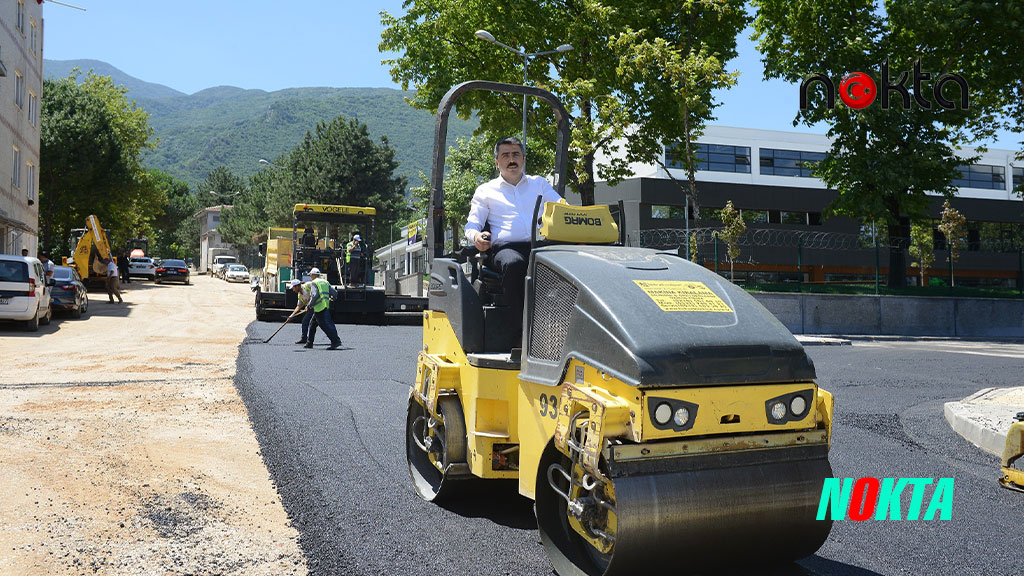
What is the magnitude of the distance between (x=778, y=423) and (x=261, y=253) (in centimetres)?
2813

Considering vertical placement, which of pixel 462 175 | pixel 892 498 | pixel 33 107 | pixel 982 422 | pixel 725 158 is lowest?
pixel 892 498

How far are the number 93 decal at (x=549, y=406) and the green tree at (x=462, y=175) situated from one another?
41025mm

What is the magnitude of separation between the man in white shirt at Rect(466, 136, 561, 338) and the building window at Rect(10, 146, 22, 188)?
33163 millimetres

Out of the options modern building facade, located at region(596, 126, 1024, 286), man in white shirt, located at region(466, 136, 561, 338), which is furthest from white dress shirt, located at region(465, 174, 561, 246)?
modern building facade, located at region(596, 126, 1024, 286)

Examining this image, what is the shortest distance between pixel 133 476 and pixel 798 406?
14.3 ft

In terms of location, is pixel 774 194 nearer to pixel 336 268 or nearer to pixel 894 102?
pixel 894 102

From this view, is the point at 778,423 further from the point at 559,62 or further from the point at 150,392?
the point at 559,62

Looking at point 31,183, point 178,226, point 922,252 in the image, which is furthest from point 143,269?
point 178,226

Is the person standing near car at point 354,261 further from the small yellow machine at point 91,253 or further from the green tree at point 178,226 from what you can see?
the green tree at point 178,226

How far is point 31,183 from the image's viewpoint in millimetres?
35875

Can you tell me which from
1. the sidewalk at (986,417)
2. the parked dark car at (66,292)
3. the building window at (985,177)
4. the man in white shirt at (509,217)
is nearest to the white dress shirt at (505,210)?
the man in white shirt at (509,217)

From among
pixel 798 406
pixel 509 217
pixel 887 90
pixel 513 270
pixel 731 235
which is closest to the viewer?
pixel 798 406

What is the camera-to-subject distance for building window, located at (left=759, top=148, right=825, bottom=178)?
52969mm

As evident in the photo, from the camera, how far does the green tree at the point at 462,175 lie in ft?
160
